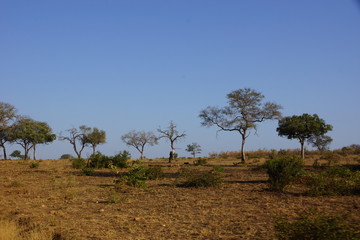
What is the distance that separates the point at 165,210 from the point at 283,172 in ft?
14.1

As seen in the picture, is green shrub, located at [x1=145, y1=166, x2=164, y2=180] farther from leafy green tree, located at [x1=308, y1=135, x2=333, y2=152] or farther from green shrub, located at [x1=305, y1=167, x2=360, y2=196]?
leafy green tree, located at [x1=308, y1=135, x2=333, y2=152]

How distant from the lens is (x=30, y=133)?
4881 centimetres

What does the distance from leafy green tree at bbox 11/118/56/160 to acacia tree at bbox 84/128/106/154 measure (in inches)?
195

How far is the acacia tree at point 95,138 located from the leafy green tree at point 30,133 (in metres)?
4.95

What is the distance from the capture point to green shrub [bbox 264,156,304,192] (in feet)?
36.0

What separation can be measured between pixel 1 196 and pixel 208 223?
7591mm

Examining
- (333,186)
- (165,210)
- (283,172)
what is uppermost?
(283,172)

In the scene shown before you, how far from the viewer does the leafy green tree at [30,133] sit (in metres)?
44.7

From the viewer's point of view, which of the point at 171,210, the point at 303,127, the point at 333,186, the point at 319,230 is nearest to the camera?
the point at 319,230

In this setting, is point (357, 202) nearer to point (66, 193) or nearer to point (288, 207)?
point (288, 207)

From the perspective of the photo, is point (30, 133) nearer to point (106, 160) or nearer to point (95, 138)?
point (95, 138)

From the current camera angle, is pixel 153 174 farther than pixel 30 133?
No

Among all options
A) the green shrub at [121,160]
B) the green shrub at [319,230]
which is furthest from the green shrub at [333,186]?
the green shrub at [121,160]

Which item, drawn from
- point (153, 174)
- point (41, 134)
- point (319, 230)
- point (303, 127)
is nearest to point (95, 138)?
point (41, 134)
